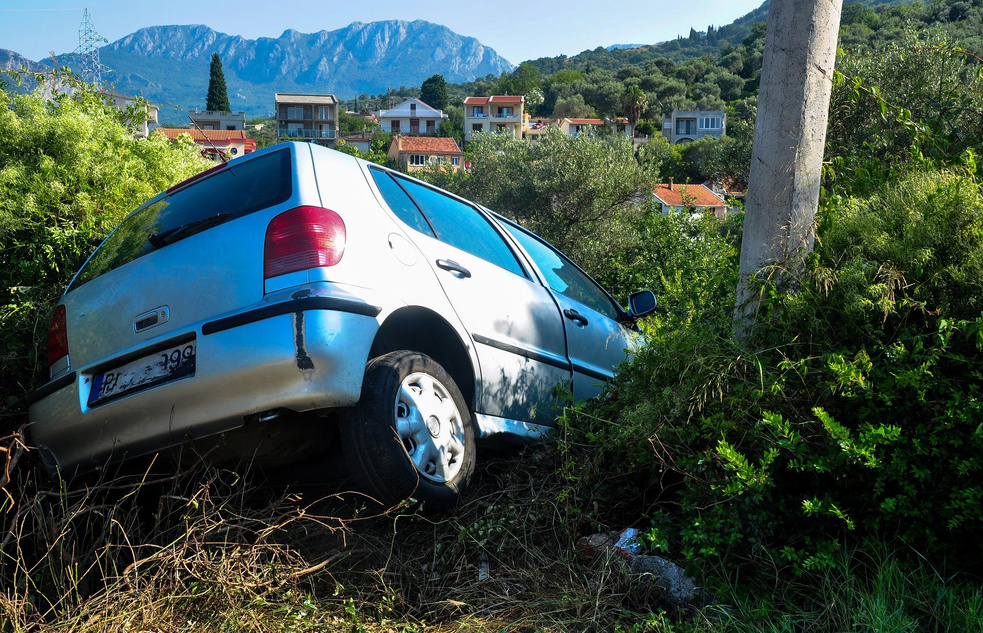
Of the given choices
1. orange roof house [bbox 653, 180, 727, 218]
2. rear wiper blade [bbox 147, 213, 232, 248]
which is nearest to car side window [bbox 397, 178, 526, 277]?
rear wiper blade [bbox 147, 213, 232, 248]

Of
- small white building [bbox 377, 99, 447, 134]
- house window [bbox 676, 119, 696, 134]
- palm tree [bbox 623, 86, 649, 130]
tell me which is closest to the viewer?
palm tree [bbox 623, 86, 649, 130]

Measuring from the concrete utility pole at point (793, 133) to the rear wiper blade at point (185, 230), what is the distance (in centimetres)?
226

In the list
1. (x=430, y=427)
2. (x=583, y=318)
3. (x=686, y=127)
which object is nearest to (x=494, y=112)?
(x=686, y=127)

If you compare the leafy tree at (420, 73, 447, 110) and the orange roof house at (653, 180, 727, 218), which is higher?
the leafy tree at (420, 73, 447, 110)

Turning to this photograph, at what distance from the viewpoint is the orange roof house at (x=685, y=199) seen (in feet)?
33.8

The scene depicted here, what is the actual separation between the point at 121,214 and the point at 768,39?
4.31 m

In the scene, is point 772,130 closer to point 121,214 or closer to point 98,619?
point 98,619

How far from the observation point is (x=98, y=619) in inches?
90.1

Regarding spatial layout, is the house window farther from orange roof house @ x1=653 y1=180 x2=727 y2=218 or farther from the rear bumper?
the rear bumper

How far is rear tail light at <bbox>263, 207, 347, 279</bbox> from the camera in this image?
2.67 m

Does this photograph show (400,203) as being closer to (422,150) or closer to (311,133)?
(422,150)

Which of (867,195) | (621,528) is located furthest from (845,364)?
(867,195)

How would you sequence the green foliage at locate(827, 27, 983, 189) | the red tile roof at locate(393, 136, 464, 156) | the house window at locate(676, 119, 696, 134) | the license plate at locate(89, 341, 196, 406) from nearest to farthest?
the license plate at locate(89, 341, 196, 406), the green foliage at locate(827, 27, 983, 189), the red tile roof at locate(393, 136, 464, 156), the house window at locate(676, 119, 696, 134)

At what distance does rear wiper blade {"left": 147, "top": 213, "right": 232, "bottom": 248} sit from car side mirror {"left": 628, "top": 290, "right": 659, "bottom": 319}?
2900mm
